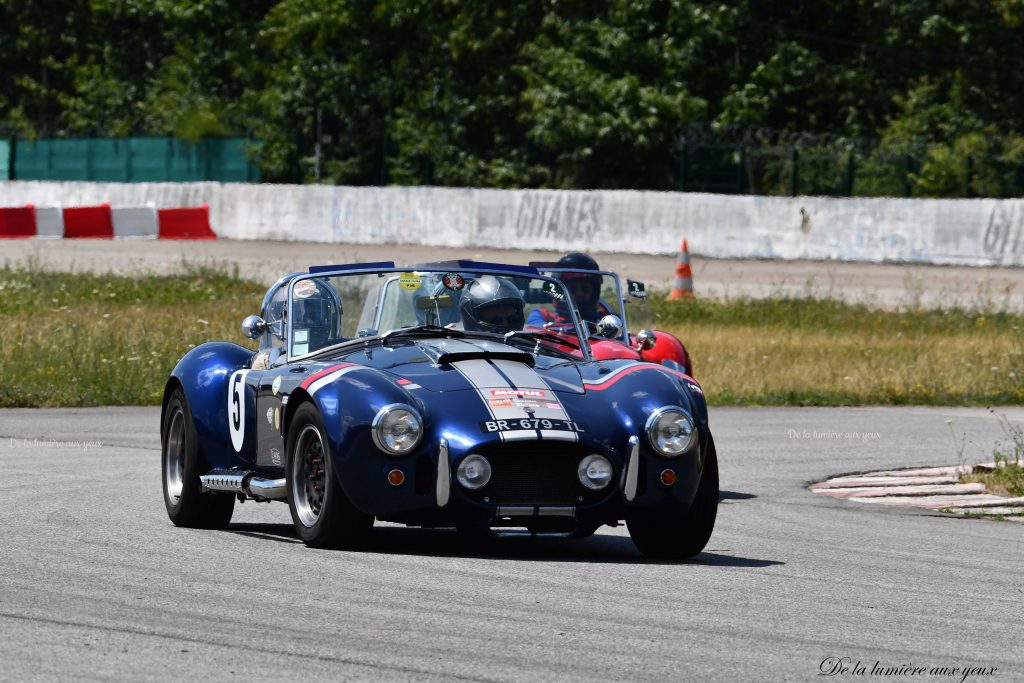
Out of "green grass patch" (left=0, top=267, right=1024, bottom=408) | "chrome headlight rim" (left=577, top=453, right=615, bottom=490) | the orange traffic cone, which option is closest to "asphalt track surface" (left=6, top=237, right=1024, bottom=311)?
the orange traffic cone

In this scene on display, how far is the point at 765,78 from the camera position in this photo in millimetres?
43188

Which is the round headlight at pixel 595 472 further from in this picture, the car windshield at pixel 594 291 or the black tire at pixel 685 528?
the car windshield at pixel 594 291

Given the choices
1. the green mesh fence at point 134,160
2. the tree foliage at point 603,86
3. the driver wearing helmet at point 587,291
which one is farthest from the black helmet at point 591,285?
the green mesh fence at point 134,160

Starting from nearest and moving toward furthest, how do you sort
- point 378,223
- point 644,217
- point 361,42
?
point 644,217
point 378,223
point 361,42

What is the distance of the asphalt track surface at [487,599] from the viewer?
5.61 metres

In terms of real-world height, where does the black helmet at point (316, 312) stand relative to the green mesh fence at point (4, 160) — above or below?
above

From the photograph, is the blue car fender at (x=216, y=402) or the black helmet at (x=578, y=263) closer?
the blue car fender at (x=216, y=402)

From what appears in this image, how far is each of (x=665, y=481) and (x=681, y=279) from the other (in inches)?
750

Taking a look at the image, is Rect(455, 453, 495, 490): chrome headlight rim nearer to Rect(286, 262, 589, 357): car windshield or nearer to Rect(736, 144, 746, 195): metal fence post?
Rect(286, 262, 589, 357): car windshield

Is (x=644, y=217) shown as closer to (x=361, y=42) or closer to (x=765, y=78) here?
(x=765, y=78)

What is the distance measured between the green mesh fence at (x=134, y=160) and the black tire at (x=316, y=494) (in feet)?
135

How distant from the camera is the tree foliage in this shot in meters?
42.4

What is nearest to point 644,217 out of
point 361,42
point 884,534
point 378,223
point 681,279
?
point 378,223

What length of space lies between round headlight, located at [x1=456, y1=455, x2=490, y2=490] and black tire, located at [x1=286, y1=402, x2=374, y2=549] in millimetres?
478
